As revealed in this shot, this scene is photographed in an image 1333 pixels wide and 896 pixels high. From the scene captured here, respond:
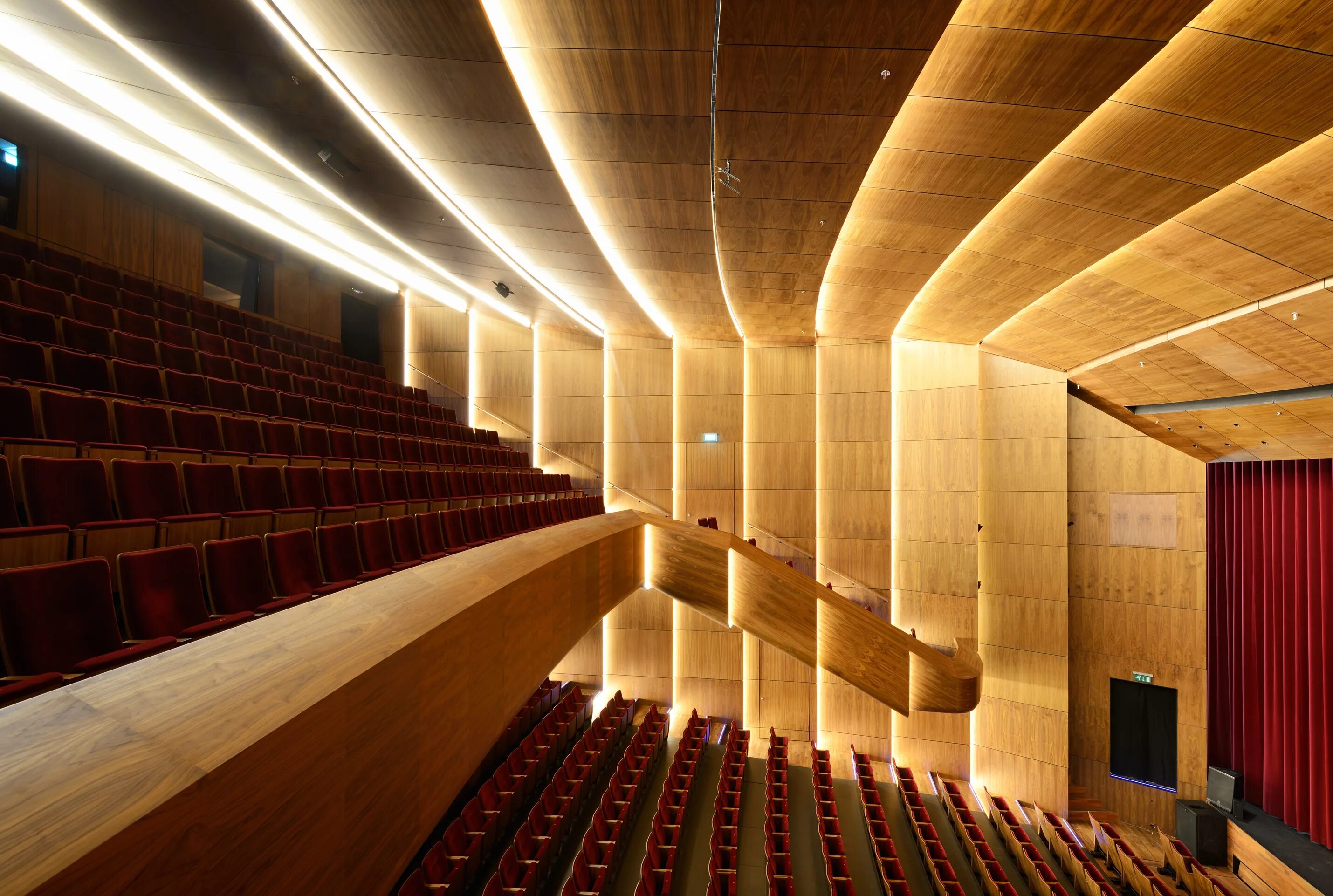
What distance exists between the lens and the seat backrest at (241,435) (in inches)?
52.9

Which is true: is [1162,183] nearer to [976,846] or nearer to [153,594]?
[153,594]

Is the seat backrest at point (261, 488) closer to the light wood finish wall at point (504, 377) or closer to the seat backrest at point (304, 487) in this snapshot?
the seat backrest at point (304, 487)

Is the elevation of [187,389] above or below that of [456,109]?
below

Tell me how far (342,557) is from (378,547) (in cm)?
10

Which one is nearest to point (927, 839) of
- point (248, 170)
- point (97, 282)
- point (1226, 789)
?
point (1226, 789)

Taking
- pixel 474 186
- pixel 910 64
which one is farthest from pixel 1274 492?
pixel 474 186

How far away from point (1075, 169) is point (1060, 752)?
2.52 m

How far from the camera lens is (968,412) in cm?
301

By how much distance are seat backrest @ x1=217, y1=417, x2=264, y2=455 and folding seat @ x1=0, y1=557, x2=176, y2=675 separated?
72 centimetres

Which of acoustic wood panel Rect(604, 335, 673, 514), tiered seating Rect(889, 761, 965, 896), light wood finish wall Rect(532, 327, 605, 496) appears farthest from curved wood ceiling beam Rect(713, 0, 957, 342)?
tiered seating Rect(889, 761, 965, 896)

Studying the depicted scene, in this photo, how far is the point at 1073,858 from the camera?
7.14ft

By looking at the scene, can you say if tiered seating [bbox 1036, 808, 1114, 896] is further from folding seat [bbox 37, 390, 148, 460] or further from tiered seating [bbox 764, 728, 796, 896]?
folding seat [bbox 37, 390, 148, 460]

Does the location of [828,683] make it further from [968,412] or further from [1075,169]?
[1075,169]

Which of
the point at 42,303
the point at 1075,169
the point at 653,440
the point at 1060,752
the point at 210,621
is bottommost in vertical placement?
the point at 1060,752
